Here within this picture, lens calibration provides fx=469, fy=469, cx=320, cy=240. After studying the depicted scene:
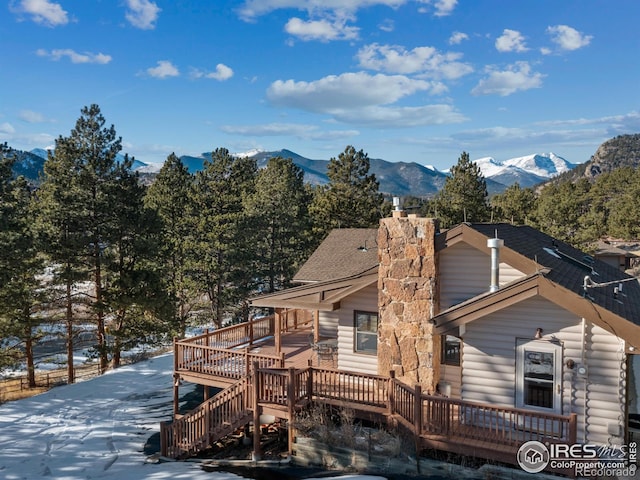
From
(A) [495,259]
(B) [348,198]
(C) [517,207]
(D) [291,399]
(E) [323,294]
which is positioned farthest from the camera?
(C) [517,207]

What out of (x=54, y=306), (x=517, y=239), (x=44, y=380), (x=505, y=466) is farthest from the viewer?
(x=44, y=380)

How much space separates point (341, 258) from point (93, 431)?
11447 millimetres

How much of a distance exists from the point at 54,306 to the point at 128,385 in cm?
741

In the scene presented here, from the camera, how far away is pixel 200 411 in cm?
1202

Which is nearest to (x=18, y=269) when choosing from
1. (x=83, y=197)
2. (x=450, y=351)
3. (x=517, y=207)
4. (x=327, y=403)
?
(x=83, y=197)

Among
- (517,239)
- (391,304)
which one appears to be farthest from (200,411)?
(517,239)

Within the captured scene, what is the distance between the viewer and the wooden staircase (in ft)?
38.5

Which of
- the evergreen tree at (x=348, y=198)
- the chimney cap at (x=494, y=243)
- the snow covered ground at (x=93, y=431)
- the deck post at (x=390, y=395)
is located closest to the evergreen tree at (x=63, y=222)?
the snow covered ground at (x=93, y=431)

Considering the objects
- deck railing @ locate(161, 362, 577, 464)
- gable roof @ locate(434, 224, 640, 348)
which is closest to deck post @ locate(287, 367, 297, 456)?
deck railing @ locate(161, 362, 577, 464)

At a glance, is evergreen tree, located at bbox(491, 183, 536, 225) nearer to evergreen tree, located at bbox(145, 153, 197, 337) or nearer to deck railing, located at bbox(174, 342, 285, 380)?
evergreen tree, located at bbox(145, 153, 197, 337)

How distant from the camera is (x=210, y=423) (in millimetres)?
11938

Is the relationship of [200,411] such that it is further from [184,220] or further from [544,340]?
[184,220]

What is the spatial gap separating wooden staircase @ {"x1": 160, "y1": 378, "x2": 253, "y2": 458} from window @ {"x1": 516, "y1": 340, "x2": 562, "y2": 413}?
6.34 m

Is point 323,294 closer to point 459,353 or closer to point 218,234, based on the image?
point 459,353
